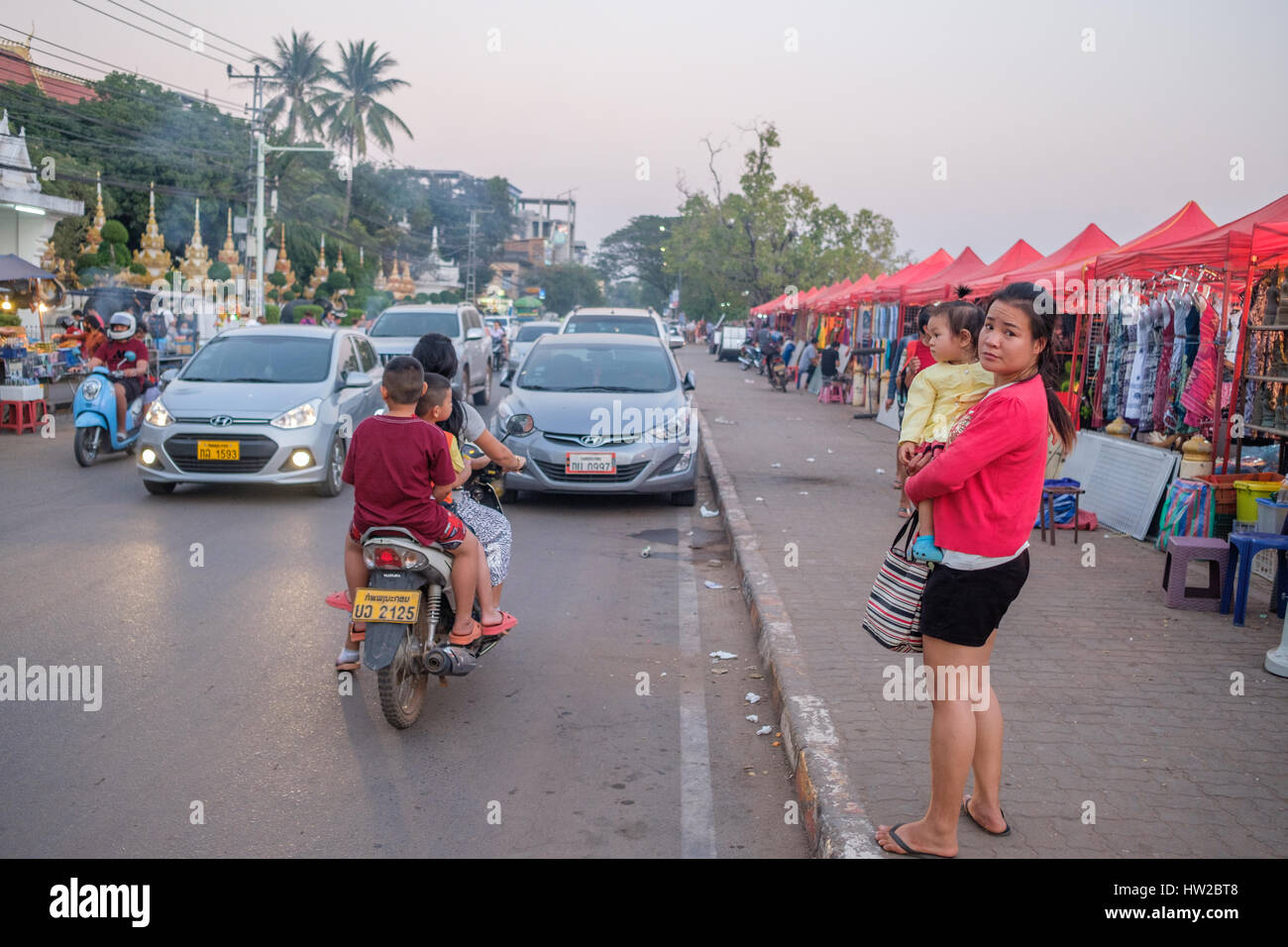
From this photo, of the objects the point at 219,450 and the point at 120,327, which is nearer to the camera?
the point at 219,450

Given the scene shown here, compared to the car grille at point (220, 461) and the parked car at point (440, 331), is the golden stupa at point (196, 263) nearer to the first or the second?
the parked car at point (440, 331)

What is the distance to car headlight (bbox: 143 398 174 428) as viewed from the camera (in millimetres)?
9984

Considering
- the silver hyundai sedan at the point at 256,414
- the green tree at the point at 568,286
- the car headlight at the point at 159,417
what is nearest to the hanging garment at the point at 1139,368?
the silver hyundai sedan at the point at 256,414

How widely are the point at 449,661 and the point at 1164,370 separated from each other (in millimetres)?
8111

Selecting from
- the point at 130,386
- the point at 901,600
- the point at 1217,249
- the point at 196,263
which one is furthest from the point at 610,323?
the point at 196,263

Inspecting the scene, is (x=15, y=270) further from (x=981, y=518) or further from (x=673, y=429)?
(x=981, y=518)

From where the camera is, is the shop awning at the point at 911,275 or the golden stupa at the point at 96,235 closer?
Answer: the shop awning at the point at 911,275

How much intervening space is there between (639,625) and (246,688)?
2.37 meters

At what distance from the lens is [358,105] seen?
201ft

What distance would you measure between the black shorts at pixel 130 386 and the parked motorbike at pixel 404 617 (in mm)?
8805

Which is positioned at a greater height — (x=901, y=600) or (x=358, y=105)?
(x=358, y=105)

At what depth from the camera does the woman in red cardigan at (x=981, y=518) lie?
127 inches

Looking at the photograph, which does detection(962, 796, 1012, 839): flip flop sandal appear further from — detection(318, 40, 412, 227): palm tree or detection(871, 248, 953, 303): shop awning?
detection(318, 40, 412, 227): palm tree

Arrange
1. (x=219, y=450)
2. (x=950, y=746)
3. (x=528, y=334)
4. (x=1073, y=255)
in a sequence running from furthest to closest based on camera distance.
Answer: (x=528, y=334) < (x=1073, y=255) < (x=219, y=450) < (x=950, y=746)
